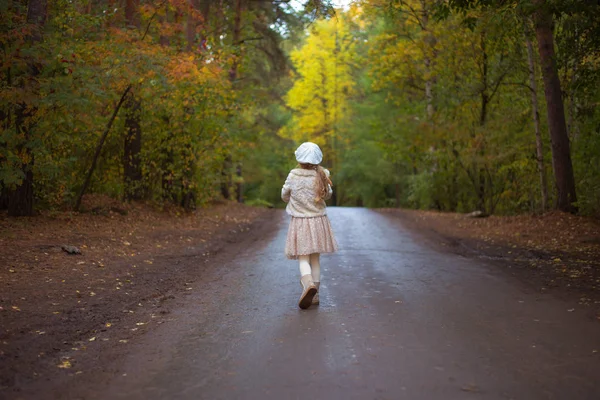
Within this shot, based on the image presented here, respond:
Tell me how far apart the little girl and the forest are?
5.31 meters

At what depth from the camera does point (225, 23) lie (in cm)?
2858

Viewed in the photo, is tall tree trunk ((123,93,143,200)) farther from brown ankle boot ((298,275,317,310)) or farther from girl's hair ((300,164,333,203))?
brown ankle boot ((298,275,317,310))

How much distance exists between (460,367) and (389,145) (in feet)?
80.7

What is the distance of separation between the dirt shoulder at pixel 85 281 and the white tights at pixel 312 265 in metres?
1.80

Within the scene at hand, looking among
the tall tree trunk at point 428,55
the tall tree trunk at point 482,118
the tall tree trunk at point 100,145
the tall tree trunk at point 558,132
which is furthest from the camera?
the tall tree trunk at point 428,55

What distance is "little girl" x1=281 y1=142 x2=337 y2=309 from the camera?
8.03 meters

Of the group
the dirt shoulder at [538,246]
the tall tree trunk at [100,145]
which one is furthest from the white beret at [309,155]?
the tall tree trunk at [100,145]

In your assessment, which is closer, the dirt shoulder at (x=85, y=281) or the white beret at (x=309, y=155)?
the dirt shoulder at (x=85, y=281)

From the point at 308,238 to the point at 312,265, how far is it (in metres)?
0.40

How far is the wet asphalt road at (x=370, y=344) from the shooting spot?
183 inches

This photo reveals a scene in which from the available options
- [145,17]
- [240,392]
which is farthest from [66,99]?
→ [240,392]

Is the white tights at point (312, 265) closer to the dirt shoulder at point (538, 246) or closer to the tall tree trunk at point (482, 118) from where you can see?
the dirt shoulder at point (538, 246)

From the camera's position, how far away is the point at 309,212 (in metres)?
8.20

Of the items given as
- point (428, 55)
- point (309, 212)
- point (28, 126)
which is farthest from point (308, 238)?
point (428, 55)
